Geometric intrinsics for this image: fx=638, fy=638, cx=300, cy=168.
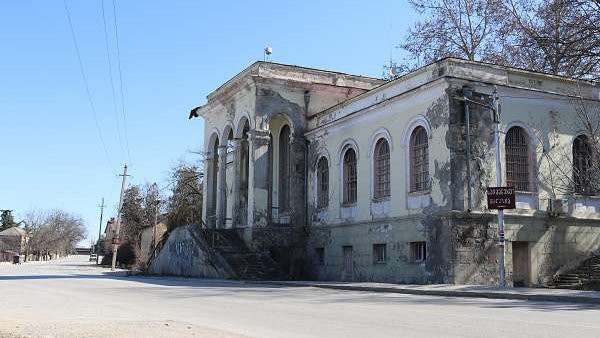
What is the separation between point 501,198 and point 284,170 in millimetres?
16303

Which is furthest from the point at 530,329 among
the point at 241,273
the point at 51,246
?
the point at 51,246

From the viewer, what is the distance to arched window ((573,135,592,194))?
81.9 feet

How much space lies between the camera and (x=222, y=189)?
37.2m

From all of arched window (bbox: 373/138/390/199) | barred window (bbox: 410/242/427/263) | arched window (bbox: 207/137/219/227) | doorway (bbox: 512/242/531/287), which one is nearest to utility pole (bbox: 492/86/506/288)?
doorway (bbox: 512/242/531/287)

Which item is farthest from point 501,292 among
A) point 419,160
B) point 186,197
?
point 186,197

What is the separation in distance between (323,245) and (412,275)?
7.47 meters

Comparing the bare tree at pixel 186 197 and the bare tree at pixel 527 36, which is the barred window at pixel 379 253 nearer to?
the bare tree at pixel 527 36

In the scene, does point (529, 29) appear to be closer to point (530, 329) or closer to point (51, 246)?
point (530, 329)

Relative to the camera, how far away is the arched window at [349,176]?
29.4 metres

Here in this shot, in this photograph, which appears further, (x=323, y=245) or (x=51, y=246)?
(x=51, y=246)

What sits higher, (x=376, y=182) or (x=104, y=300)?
(x=376, y=182)

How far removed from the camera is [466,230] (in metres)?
22.4

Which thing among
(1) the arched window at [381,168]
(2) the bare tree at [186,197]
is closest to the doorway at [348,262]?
(1) the arched window at [381,168]

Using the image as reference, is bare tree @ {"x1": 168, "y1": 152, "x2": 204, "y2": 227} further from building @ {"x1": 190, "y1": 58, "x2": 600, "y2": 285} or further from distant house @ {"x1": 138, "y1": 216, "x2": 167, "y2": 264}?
building @ {"x1": 190, "y1": 58, "x2": 600, "y2": 285}
